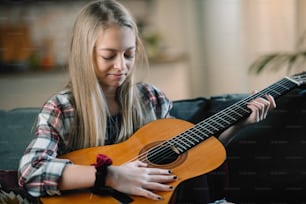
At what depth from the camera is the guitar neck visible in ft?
2.48

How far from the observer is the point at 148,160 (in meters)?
0.73

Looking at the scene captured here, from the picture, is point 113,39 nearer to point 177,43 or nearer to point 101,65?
point 101,65

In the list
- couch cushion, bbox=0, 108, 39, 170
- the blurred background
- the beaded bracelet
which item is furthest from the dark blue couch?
the blurred background

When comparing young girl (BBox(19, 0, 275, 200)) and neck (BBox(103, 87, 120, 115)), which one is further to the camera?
neck (BBox(103, 87, 120, 115))

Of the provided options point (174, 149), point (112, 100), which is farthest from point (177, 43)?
point (174, 149)

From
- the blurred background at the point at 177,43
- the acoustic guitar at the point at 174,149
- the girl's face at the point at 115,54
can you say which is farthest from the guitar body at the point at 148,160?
the blurred background at the point at 177,43

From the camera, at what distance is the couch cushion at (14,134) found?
0.87 meters

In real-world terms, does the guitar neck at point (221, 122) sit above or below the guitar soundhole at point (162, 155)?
above

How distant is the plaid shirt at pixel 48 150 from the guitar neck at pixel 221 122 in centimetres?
20

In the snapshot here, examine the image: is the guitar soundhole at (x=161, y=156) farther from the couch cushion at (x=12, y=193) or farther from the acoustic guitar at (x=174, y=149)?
the couch cushion at (x=12, y=193)

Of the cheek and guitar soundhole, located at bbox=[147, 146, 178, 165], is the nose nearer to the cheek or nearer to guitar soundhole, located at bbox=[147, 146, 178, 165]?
the cheek

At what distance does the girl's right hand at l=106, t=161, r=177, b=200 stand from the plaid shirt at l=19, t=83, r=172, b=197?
87mm

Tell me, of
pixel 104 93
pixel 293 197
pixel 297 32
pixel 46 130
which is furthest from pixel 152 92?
pixel 297 32

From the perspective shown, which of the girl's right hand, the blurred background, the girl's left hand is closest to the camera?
the girl's right hand
